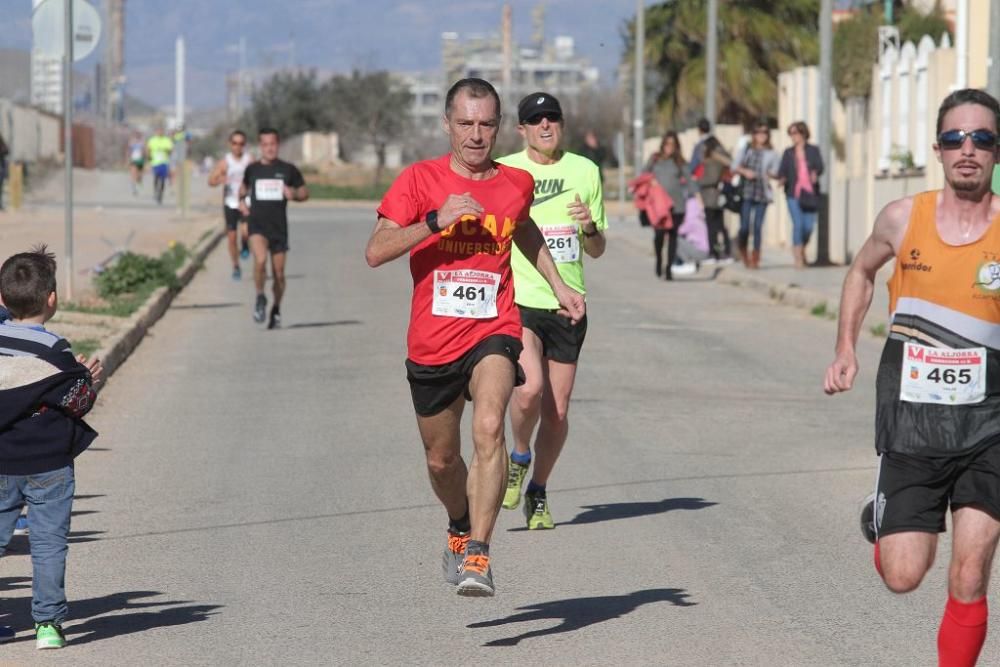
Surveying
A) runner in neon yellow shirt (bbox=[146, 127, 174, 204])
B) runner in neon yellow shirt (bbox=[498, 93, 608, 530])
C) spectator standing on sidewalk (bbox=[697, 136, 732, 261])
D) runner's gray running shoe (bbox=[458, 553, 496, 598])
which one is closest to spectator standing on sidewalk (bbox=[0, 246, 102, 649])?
runner's gray running shoe (bbox=[458, 553, 496, 598])

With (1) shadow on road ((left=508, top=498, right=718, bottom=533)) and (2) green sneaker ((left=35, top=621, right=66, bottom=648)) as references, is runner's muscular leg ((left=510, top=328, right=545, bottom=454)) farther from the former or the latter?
(2) green sneaker ((left=35, top=621, right=66, bottom=648))

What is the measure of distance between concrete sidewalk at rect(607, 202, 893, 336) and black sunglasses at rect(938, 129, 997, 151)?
1299 centimetres

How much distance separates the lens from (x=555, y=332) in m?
9.02

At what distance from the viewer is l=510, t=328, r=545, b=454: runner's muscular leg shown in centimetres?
877

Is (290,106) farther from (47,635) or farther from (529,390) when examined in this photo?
(47,635)

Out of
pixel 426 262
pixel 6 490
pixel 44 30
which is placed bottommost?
pixel 6 490

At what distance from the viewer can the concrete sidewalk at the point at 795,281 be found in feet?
68.5

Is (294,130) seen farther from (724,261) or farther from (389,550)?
(389,550)

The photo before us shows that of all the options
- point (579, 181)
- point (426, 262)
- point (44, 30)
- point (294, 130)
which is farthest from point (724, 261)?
point (294, 130)

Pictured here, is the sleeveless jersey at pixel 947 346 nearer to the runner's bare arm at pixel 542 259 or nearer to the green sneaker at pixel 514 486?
the runner's bare arm at pixel 542 259

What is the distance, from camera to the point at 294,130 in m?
104

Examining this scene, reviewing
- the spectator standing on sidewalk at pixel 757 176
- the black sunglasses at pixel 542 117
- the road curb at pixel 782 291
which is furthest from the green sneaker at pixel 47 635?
the spectator standing on sidewalk at pixel 757 176

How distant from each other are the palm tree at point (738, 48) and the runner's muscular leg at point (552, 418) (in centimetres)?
4179

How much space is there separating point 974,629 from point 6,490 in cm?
314
